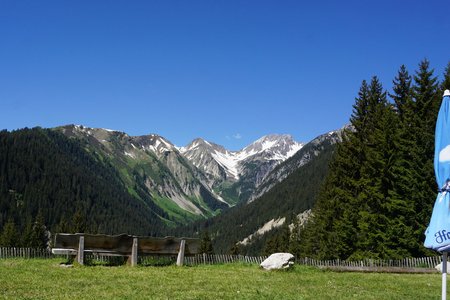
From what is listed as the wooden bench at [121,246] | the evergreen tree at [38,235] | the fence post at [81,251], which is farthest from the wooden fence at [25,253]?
the evergreen tree at [38,235]

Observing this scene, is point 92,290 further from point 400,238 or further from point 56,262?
point 400,238

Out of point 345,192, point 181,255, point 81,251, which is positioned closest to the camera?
point 81,251

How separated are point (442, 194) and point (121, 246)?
17261 mm

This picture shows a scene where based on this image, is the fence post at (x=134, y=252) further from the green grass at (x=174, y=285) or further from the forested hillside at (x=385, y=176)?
the forested hillside at (x=385, y=176)

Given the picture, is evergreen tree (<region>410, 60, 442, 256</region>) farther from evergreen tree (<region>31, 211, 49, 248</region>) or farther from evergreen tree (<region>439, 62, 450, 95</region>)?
evergreen tree (<region>31, 211, 49, 248</region>)

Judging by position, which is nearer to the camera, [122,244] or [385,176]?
[122,244]

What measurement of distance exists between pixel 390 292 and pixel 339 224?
27012mm

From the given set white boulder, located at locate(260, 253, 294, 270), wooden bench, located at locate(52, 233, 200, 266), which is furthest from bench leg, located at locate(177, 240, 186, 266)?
white boulder, located at locate(260, 253, 294, 270)

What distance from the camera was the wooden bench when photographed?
21.1 metres

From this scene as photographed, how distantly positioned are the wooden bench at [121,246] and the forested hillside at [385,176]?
742 inches

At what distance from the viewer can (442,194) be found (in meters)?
8.21

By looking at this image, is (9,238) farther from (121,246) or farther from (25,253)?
(121,246)

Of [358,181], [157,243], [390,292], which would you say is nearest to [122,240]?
[157,243]

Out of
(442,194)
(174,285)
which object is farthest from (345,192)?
(442,194)
